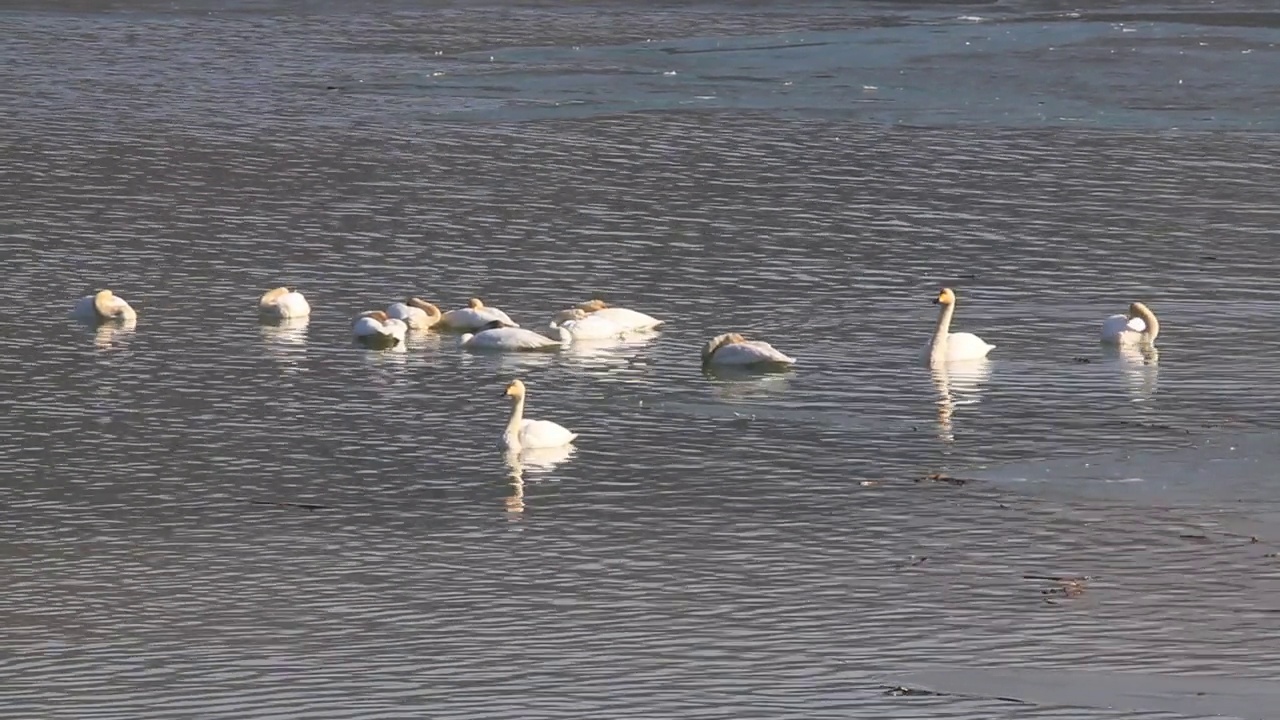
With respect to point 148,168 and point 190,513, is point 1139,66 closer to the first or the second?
point 148,168

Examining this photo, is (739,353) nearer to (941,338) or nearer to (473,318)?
(941,338)

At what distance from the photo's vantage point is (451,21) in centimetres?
3181

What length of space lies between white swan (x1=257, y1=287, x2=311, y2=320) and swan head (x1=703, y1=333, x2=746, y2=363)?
2.70 meters

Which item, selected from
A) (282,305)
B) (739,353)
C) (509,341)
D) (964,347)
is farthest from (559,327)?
(964,347)

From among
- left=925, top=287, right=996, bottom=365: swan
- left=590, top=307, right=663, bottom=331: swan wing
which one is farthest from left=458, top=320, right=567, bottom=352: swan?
left=925, top=287, right=996, bottom=365: swan

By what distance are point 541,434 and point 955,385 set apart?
2830 mm

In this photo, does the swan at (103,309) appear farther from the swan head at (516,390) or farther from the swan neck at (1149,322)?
the swan neck at (1149,322)

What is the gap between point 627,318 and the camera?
15.3 metres

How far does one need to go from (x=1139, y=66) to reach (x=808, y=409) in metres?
15.2

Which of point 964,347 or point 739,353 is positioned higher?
point 964,347

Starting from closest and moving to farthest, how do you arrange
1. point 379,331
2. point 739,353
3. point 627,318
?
point 739,353, point 379,331, point 627,318

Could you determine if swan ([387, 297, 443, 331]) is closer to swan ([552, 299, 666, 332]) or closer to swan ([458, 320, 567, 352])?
swan ([458, 320, 567, 352])

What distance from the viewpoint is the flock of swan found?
47.4 feet

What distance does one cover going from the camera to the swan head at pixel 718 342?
14.4 m
